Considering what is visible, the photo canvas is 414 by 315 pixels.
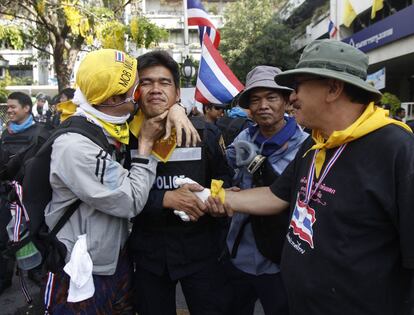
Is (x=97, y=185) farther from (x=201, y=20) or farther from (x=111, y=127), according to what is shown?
(x=201, y=20)

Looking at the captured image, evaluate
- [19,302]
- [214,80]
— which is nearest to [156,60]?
[214,80]

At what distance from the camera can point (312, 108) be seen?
1.73 meters

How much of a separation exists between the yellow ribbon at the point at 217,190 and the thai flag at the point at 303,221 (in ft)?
1.71

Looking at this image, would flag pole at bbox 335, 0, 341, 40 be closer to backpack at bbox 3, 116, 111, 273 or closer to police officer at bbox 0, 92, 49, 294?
police officer at bbox 0, 92, 49, 294

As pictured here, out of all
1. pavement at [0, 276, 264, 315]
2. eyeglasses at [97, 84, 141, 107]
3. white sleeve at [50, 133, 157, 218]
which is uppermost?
eyeglasses at [97, 84, 141, 107]

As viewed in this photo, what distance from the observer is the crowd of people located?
1.54 metres

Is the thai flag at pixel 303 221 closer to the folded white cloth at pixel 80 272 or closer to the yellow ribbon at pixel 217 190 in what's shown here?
the yellow ribbon at pixel 217 190

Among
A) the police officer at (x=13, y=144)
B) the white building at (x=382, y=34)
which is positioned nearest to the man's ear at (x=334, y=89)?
the police officer at (x=13, y=144)

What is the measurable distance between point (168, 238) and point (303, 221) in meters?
0.87

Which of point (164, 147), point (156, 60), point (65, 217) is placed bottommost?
point (65, 217)

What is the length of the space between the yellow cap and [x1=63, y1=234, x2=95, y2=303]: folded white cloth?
2.29 ft

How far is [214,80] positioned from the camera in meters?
4.12

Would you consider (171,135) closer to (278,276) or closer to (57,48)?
(278,276)

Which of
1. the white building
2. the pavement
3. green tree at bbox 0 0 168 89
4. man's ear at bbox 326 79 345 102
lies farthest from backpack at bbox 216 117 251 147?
the white building
